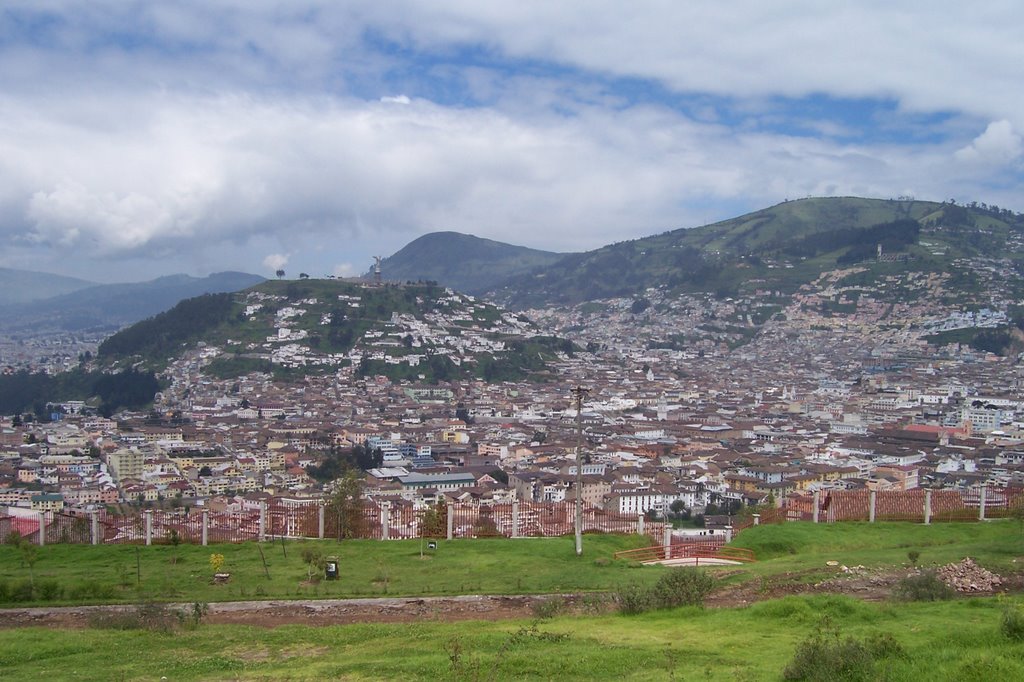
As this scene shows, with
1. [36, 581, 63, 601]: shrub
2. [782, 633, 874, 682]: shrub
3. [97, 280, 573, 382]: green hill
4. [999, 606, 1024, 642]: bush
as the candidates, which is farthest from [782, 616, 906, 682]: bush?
[97, 280, 573, 382]: green hill

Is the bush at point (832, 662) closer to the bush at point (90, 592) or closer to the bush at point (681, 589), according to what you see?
the bush at point (681, 589)

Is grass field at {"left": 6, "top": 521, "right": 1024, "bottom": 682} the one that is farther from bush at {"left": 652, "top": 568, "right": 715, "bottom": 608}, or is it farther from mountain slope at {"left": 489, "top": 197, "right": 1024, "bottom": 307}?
mountain slope at {"left": 489, "top": 197, "right": 1024, "bottom": 307}

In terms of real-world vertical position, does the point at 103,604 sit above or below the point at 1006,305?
below

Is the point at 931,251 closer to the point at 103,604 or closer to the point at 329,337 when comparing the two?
the point at 329,337

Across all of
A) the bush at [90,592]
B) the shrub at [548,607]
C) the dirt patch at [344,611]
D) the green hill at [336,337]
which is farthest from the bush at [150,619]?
the green hill at [336,337]

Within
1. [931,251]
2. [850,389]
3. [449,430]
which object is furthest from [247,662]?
[931,251]

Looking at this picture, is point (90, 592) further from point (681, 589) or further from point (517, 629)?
point (681, 589)
